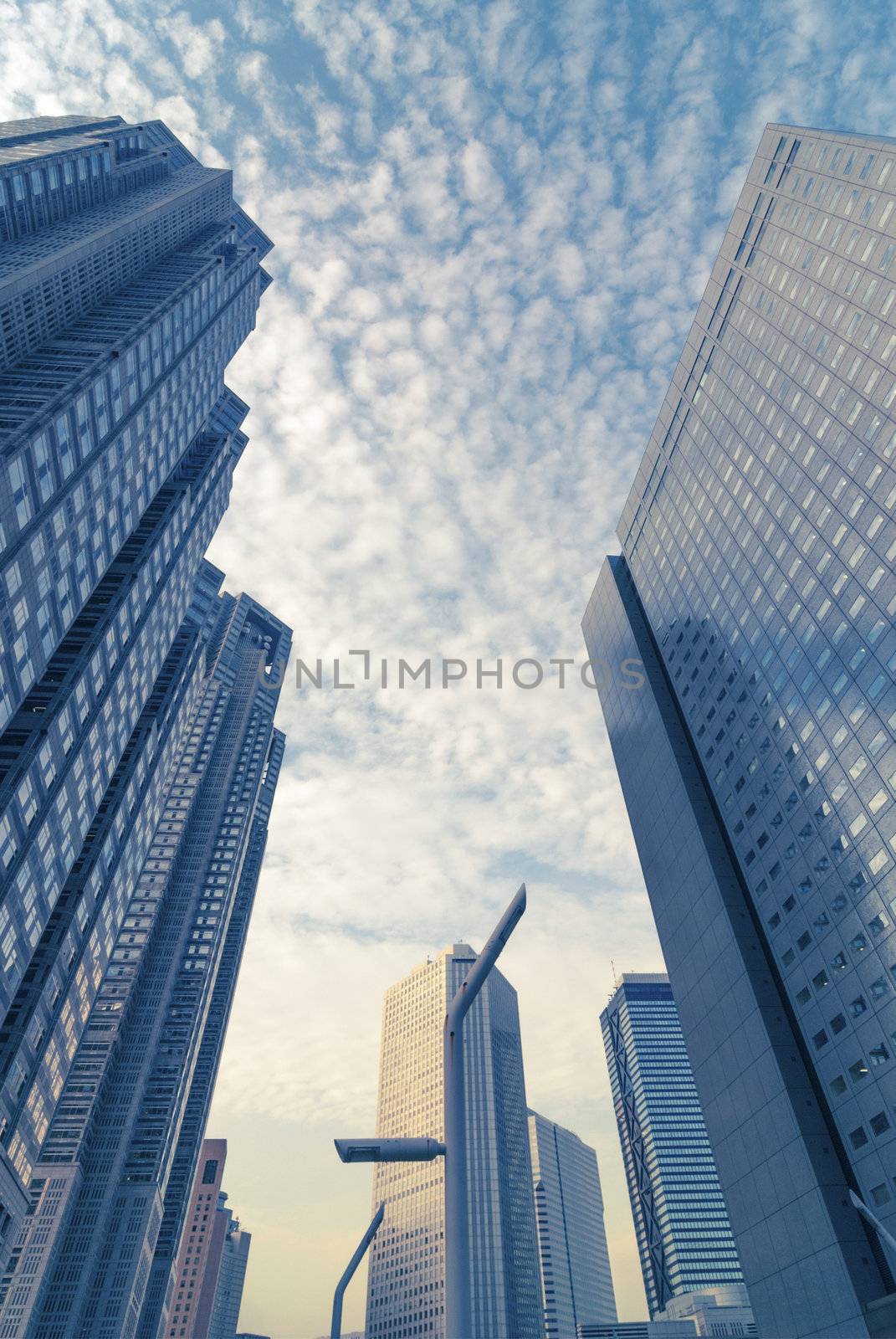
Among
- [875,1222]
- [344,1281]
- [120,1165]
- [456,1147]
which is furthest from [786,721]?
[120,1165]

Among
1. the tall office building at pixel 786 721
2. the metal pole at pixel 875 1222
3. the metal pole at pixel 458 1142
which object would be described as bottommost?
the metal pole at pixel 458 1142

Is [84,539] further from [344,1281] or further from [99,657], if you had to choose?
[344,1281]

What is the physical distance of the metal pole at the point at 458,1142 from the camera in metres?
16.3

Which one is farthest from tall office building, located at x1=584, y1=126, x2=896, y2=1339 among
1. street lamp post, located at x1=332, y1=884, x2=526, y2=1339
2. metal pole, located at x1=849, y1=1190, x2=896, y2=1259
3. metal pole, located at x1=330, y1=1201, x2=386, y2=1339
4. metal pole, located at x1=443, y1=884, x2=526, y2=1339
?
metal pole, located at x1=443, y1=884, x2=526, y2=1339

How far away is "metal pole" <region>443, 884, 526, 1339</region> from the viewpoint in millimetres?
16281

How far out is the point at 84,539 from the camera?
96375mm

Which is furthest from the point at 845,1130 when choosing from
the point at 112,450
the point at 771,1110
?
the point at 112,450

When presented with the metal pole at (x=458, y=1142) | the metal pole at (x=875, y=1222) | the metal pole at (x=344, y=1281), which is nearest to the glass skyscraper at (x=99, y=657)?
the metal pole at (x=344, y=1281)

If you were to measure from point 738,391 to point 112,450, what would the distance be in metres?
73.6

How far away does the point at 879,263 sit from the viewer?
79750 millimetres

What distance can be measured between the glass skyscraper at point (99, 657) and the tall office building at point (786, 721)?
67.2 meters

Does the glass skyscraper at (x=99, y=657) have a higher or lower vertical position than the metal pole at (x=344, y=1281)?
higher

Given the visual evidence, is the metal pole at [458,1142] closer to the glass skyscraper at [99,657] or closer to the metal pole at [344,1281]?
the metal pole at [344,1281]

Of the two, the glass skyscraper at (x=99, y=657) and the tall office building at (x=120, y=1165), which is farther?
the tall office building at (x=120, y=1165)
